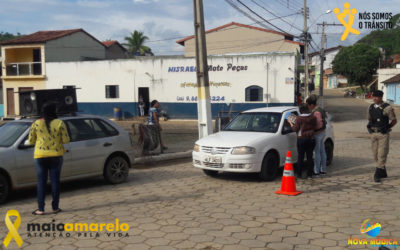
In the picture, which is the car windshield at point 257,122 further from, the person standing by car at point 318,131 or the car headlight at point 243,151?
the car headlight at point 243,151

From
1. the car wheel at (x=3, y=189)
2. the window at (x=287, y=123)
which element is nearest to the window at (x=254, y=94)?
the window at (x=287, y=123)

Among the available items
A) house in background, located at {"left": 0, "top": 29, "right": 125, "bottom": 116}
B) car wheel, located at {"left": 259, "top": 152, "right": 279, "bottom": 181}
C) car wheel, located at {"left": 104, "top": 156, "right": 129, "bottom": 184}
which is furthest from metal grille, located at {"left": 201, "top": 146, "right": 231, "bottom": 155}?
house in background, located at {"left": 0, "top": 29, "right": 125, "bottom": 116}

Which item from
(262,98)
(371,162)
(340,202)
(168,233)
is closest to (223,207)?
(168,233)

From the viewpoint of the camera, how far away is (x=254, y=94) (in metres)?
26.9

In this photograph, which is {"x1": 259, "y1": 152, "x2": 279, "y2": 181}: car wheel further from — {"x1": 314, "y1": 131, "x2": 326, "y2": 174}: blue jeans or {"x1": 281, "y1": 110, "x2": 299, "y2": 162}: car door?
{"x1": 314, "y1": 131, "x2": 326, "y2": 174}: blue jeans

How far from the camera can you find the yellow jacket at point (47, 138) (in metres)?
5.82

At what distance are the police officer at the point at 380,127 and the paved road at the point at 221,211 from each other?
479mm

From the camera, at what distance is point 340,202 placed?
6.59 metres

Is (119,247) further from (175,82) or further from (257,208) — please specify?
(175,82)

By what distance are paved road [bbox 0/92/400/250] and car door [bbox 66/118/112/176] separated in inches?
17.7

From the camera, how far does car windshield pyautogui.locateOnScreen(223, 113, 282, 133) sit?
8953 millimetres

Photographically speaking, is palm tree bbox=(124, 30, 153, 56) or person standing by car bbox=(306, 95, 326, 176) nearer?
person standing by car bbox=(306, 95, 326, 176)

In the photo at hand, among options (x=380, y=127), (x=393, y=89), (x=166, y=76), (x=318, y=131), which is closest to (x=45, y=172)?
(x=318, y=131)

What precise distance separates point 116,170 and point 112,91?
22.7 metres
